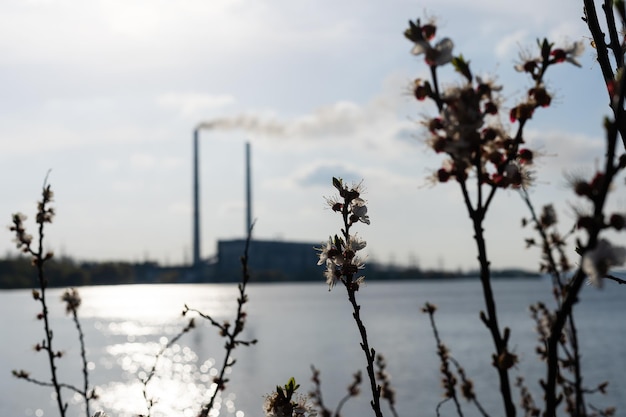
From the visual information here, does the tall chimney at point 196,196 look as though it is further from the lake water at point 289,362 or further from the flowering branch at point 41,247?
the flowering branch at point 41,247

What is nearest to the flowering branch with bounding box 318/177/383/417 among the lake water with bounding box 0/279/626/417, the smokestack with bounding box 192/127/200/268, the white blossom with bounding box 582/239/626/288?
the white blossom with bounding box 582/239/626/288

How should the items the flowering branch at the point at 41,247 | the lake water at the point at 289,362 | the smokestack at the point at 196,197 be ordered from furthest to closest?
1. the smokestack at the point at 196,197
2. the lake water at the point at 289,362
3. the flowering branch at the point at 41,247

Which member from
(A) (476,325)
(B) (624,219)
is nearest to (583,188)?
(B) (624,219)

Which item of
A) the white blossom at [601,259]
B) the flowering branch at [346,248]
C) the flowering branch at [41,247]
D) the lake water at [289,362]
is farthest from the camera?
the lake water at [289,362]

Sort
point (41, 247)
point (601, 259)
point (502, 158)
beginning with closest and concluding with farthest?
point (601, 259), point (502, 158), point (41, 247)

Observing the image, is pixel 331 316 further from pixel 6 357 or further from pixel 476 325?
pixel 6 357

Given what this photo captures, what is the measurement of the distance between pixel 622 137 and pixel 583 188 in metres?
1.02

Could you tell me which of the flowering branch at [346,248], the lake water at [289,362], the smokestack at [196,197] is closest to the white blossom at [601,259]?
the flowering branch at [346,248]

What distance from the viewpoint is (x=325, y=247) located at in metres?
2.25

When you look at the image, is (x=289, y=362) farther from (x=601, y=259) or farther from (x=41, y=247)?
(x=601, y=259)

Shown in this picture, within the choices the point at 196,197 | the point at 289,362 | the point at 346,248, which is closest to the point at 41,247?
the point at 346,248

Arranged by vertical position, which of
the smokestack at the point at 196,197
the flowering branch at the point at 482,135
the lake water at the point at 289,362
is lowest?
the lake water at the point at 289,362

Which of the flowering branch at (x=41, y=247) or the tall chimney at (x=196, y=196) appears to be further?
the tall chimney at (x=196, y=196)

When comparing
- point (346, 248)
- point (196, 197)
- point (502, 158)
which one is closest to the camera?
point (502, 158)
